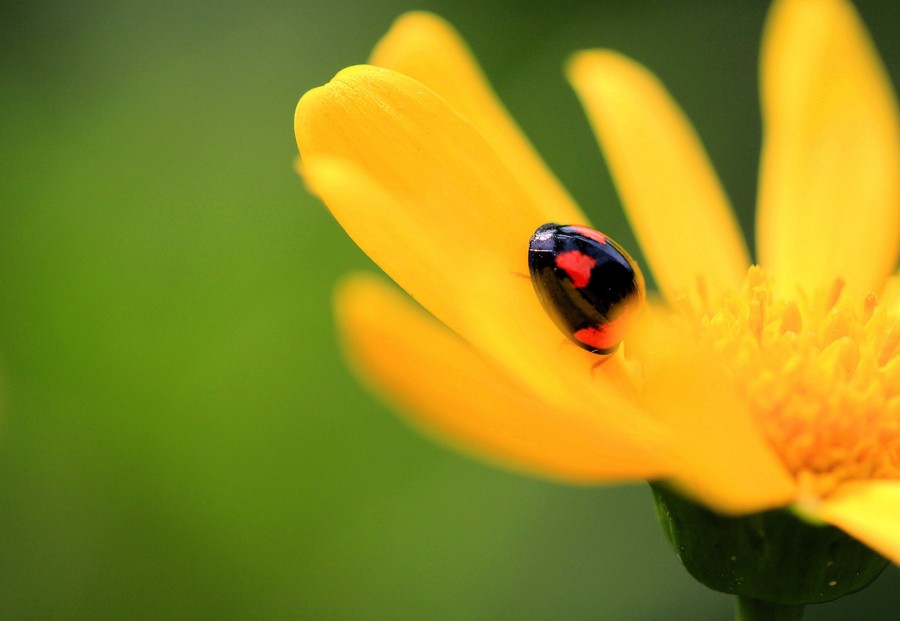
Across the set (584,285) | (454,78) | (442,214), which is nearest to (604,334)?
(584,285)

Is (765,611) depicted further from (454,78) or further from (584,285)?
(454,78)

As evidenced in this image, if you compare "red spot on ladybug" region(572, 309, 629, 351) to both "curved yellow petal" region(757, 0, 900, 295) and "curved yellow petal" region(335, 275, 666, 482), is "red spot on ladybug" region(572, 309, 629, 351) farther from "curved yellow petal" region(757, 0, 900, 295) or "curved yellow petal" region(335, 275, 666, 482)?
"curved yellow petal" region(757, 0, 900, 295)

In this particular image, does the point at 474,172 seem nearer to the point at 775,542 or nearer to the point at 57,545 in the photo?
the point at 775,542

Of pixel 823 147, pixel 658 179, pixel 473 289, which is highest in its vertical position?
pixel 823 147

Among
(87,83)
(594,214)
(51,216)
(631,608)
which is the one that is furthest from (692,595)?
(87,83)

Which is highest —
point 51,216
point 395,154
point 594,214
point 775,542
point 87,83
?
point 594,214

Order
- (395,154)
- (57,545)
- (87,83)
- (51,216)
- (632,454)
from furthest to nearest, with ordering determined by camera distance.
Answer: (87,83) < (51,216) < (57,545) < (395,154) < (632,454)

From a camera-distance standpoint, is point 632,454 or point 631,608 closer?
point 632,454
